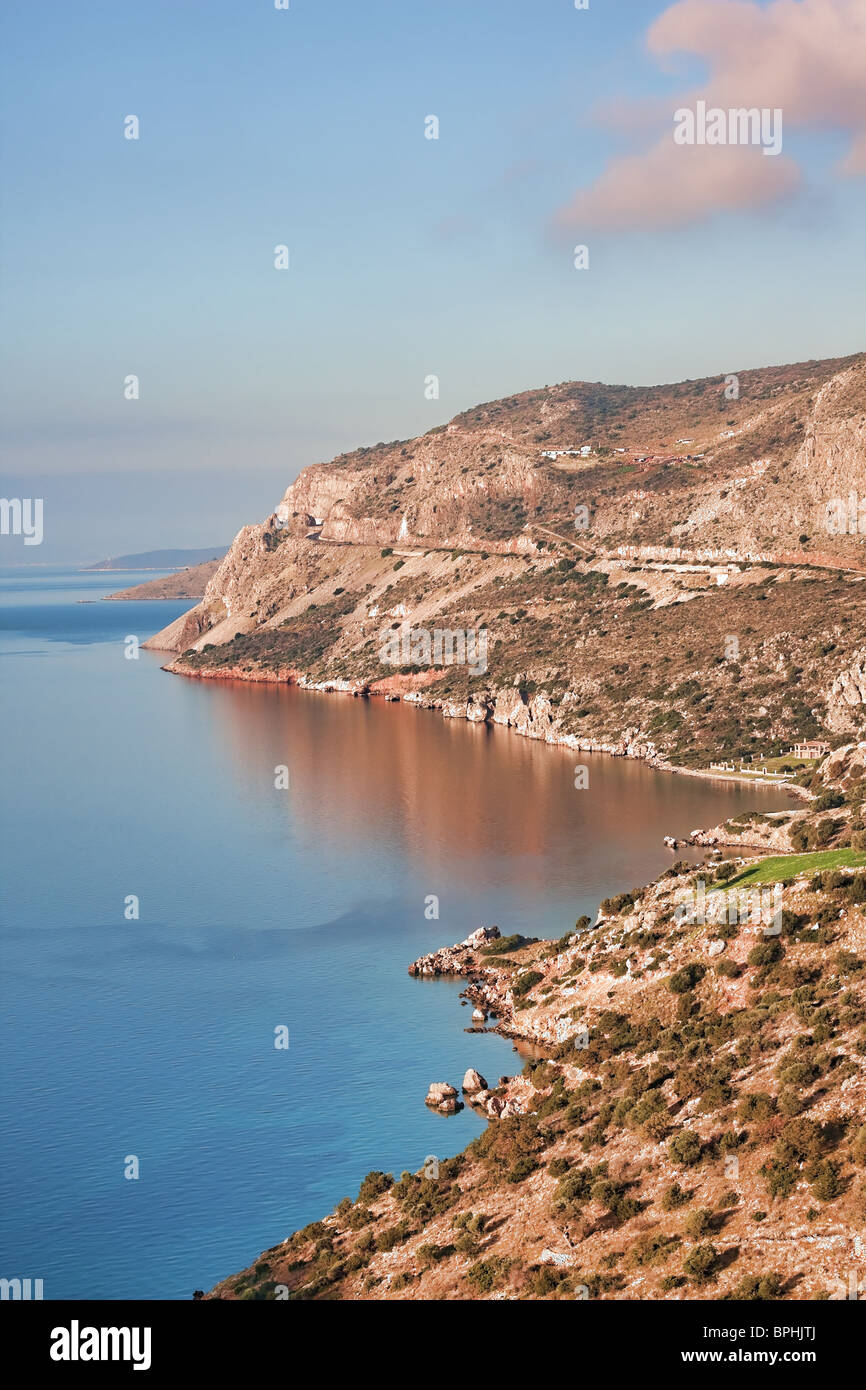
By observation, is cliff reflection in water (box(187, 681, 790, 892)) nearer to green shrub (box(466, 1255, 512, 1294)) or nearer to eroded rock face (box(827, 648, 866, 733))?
eroded rock face (box(827, 648, 866, 733))

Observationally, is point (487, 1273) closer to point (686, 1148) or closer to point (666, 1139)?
point (686, 1148)

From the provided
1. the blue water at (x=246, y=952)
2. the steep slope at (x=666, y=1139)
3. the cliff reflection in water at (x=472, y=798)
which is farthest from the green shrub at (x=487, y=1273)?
the cliff reflection in water at (x=472, y=798)

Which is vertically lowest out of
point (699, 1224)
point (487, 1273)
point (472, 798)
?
point (487, 1273)

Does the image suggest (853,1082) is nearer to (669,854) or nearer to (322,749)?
(669,854)

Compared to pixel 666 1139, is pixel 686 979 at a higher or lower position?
higher

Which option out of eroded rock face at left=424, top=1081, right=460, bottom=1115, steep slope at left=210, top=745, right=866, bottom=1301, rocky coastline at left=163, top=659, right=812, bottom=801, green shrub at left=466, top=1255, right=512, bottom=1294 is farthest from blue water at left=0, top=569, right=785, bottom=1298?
green shrub at left=466, top=1255, right=512, bottom=1294

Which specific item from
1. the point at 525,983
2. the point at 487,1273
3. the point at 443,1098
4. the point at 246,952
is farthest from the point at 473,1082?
the point at 246,952
